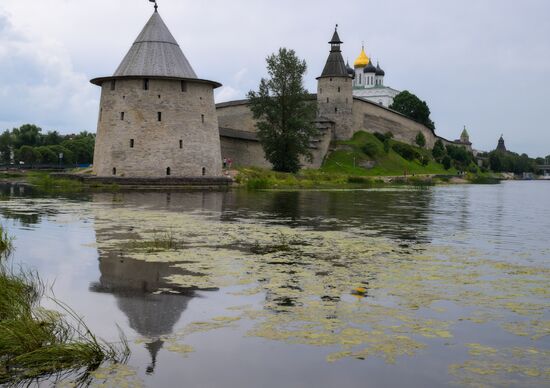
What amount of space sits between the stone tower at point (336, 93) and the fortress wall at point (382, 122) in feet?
8.36

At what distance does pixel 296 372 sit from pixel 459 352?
4.59ft

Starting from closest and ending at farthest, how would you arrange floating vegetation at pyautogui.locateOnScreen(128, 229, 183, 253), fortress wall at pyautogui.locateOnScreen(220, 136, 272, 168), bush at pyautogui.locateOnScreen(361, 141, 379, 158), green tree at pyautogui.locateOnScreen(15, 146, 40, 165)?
floating vegetation at pyautogui.locateOnScreen(128, 229, 183, 253)
fortress wall at pyautogui.locateOnScreen(220, 136, 272, 168)
bush at pyautogui.locateOnScreen(361, 141, 379, 158)
green tree at pyautogui.locateOnScreen(15, 146, 40, 165)

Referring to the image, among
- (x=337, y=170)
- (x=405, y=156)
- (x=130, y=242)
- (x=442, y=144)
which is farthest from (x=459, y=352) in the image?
(x=442, y=144)

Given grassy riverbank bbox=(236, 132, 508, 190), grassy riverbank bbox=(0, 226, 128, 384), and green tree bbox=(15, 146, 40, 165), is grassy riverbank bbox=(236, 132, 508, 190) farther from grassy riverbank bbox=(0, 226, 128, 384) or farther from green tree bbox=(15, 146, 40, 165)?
grassy riverbank bbox=(0, 226, 128, 384)

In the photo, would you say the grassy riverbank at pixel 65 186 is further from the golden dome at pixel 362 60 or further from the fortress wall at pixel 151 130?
the golden dome at pixel 362 60

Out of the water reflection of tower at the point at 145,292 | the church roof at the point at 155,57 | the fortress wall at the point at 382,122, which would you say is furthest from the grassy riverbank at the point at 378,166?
the water reflection of tower at the point at 145,292

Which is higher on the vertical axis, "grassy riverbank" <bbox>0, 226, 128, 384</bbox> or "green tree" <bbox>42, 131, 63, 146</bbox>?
"green tree" <bbox>42, 131, 63, 146</bbox>

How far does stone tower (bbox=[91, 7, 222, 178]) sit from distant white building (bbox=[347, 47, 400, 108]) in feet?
219

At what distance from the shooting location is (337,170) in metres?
58.1

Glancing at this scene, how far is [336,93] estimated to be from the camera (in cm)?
6397

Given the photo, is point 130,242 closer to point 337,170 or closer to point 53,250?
point 53,250

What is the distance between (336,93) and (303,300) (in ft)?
193

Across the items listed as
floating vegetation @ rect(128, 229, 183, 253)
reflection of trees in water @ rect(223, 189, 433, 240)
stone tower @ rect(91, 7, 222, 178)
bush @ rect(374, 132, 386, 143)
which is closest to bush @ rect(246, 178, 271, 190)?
stone tower @ rect(91, 7, 222, 178)

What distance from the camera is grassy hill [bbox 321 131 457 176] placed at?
5950cm
